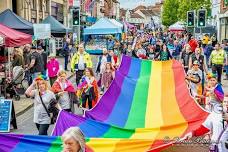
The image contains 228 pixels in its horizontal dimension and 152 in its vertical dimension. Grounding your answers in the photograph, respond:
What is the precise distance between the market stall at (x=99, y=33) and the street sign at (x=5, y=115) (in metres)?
26.2

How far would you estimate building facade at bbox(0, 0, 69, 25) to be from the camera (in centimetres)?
3897

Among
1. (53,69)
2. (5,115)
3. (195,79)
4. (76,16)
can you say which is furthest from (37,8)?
(5,115)

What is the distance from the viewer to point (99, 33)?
38938mm

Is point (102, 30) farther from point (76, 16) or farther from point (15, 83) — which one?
point (15, 83)

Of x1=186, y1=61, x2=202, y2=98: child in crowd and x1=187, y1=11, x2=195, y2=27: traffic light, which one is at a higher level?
x1=187, y1=11, x2=195, y2=27: traffic light

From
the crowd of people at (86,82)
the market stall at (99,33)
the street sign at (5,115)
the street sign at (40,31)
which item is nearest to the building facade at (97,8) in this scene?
the market stall at (99,33)

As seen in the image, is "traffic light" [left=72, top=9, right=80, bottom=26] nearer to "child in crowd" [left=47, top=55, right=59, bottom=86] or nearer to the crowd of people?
the crowd of people

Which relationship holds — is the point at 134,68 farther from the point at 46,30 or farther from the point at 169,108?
the point at 46,30

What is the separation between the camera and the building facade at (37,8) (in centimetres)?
3897

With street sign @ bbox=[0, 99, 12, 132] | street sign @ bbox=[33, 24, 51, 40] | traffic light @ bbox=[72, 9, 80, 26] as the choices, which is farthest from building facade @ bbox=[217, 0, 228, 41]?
street sign @ bbox=[0, 99, 12, 132]

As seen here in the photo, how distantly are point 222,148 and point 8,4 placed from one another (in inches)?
1192

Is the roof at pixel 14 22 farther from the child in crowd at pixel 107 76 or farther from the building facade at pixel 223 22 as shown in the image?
the building facade at pixel 223 22

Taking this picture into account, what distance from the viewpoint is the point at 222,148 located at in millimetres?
6727

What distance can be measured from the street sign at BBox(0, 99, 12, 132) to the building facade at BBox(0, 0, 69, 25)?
23.2 meters
